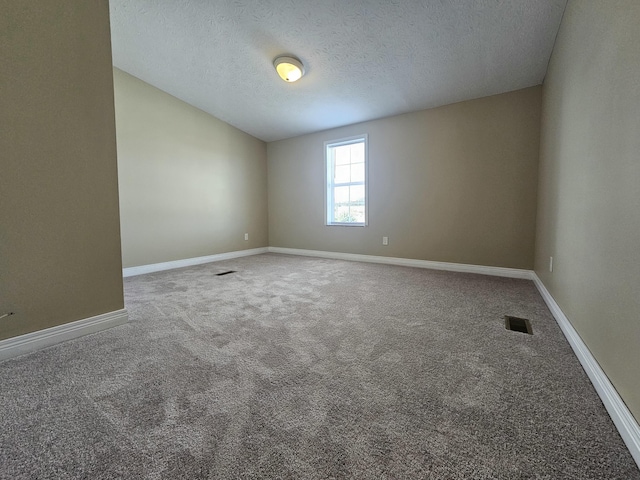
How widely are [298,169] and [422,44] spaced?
2849 mm

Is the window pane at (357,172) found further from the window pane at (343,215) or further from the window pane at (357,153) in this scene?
the window pane at (343,215)

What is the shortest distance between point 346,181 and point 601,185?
11.2ft

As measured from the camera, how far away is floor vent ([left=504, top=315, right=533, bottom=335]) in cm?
171

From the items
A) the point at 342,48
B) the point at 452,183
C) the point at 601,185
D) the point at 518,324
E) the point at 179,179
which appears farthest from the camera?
the point at 179,179

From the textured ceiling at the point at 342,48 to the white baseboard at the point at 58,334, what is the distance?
8.97ft

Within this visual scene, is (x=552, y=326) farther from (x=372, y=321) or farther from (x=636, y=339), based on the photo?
(x=372, y=321)

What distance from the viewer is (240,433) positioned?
35.4 inches

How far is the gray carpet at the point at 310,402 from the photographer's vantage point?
2.59 feet

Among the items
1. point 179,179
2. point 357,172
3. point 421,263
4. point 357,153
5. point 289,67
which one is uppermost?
point 289,67

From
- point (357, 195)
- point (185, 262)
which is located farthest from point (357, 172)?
point (185, 262)

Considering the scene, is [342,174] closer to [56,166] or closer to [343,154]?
[343,154]

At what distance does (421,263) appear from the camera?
12.3 ft

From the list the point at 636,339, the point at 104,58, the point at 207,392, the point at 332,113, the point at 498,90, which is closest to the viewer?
the point at 636,339

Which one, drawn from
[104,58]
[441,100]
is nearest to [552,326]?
[441,100]
